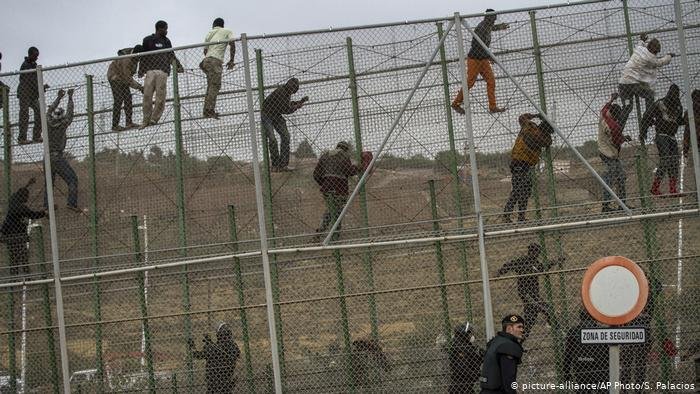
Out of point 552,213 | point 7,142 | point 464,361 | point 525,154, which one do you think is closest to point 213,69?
point 7,142

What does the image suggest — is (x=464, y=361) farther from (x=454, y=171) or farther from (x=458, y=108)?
(x=458, y=108)

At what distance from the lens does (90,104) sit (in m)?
14.5

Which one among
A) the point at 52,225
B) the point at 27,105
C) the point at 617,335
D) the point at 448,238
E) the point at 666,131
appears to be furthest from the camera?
the point at 27,105

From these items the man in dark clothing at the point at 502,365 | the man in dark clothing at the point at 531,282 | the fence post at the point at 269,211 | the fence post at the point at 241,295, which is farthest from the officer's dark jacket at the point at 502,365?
the fence post at the point at 241,295

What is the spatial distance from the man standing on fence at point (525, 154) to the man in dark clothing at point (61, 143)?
5530 mm

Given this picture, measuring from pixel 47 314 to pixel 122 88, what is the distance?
3.06m

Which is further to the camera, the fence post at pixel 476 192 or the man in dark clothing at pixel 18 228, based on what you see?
the man in dark clothing at pixel 18 228

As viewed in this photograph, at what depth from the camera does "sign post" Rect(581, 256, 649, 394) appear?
31.7ft

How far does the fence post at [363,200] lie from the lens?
44.0ft

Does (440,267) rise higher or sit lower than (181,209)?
lower

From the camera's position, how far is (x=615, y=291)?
9.73m

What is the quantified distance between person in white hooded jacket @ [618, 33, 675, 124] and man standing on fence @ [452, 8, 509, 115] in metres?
1.53

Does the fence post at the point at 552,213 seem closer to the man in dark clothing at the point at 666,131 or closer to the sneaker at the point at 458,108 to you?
the sneaker at the point at 458,108

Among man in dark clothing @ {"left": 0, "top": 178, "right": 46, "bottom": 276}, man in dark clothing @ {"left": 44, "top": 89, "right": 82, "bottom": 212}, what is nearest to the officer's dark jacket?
man in dark clothing @ {"left": 44, "top": 89, "right": 82, "bottom": 212}
